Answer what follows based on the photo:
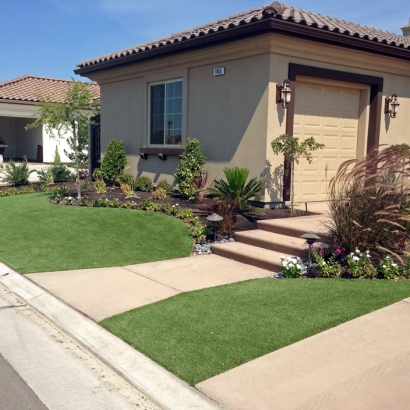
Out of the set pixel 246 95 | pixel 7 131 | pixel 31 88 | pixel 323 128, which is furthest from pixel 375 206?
pixel 7 131

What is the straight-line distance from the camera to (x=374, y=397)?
3.75 meters

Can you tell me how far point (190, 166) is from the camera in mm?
11508

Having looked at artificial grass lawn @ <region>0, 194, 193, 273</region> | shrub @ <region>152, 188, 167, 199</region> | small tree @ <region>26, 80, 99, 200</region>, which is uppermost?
small tree @ <region>26, 80, 99, 200</region>

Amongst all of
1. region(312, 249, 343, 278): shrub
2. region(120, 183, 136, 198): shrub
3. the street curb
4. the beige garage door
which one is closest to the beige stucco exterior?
the beige garage door

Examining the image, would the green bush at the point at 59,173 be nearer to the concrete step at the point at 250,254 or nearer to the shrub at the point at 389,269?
the concrete step at the point at 250,254

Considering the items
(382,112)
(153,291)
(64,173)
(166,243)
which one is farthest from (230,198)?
(64,173)

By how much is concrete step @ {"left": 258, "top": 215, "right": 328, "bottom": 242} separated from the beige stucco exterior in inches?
52.3

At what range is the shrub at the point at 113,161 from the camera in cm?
1406

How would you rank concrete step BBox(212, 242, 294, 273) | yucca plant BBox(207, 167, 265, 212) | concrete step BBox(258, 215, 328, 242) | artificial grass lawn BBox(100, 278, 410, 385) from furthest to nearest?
yucca plant BBox(207, 167, 265, 212) → concrete step BBox(258, 215, 328, 242) → concrete step BBox(212, 242, 294, 273) → artificial grass lawn BBox(100, 278, 410, 385)

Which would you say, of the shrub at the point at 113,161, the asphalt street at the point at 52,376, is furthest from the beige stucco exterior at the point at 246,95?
the asphalt street at the point at 52,376

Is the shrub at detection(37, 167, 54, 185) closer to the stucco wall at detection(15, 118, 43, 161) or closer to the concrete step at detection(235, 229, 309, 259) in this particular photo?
the concrete step at detection(235, 229, 309, 259)

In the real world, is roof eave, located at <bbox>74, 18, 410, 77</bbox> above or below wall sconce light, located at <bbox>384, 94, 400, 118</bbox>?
above

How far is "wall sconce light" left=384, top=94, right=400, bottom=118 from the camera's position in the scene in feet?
39.5

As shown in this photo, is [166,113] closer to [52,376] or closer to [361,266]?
[361,266]
